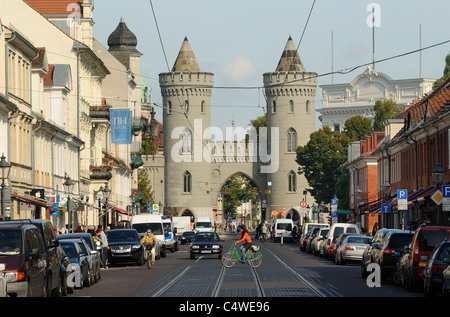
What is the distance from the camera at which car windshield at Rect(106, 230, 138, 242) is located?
1617 inches

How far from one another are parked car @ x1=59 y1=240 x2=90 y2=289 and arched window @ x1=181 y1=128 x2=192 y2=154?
11394cm

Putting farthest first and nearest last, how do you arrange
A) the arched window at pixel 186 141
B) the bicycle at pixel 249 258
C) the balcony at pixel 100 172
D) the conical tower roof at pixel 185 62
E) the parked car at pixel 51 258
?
the conical tower roof at pixel 185 62 < the arched window at pixel 186 141 < the balcony at pixel 100 172 < the bicycle at pixel 249 258 < the parked car at pixel 51 258

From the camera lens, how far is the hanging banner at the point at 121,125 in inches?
2835

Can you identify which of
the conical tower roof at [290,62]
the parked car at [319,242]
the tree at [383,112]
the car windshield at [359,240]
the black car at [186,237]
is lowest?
the black car at [186,237]

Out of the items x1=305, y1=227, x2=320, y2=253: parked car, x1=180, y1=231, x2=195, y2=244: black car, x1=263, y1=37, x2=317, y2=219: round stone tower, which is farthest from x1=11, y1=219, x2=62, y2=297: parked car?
x1=263, y1=37, x2=317, y2=219: round stone tower

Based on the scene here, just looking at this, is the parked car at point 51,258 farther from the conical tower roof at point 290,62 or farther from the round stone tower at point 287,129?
the conical tower roof at point 290,62

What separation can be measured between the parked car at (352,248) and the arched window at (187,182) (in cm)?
10092

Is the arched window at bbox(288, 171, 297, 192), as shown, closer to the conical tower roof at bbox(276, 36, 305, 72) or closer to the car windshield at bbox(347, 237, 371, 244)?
the conical tower roof at bbox(276, 36, 305, 72)

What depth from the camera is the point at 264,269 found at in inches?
1451

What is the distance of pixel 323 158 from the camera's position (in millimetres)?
110375

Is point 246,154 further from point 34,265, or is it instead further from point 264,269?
point 34,265

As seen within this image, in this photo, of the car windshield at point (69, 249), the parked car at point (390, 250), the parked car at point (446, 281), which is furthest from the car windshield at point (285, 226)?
the parked car at point (446, 281)

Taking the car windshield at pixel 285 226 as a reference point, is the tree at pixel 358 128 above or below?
above

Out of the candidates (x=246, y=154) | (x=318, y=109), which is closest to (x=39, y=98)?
(x=246, y=154)
